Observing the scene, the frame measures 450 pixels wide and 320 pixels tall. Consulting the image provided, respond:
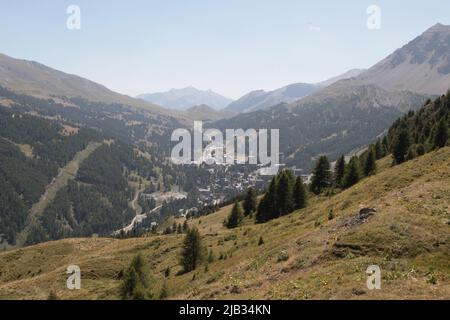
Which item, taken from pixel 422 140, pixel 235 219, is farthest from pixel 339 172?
pixel 235 219

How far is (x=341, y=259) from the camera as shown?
33875 mm

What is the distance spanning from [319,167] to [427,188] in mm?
50780

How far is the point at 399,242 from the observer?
33.7 m

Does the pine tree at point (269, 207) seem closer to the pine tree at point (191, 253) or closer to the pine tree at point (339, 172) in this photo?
the pine tree at point (339, 172)

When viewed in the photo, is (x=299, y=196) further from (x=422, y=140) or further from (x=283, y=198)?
(x=422, y=140)

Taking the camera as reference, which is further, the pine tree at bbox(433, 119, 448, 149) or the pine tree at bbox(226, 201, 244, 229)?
the pine tree at bbox(226, 201, 244, 229)

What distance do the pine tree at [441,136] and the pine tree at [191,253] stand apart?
5317 cm

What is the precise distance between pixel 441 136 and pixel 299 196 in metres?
30.9

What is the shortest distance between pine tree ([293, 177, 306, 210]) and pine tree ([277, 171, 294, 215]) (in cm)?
109

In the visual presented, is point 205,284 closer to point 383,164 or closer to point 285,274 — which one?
point 285,274

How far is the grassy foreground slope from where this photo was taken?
28.0 metres

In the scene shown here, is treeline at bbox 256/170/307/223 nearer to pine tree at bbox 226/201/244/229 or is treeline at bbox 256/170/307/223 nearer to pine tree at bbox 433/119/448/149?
pine tree at bbox 226/201/244/229

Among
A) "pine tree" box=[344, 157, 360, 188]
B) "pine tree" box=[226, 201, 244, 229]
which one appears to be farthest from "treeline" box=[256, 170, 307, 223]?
"pine tree" box=[344, 157, 360, 188]
